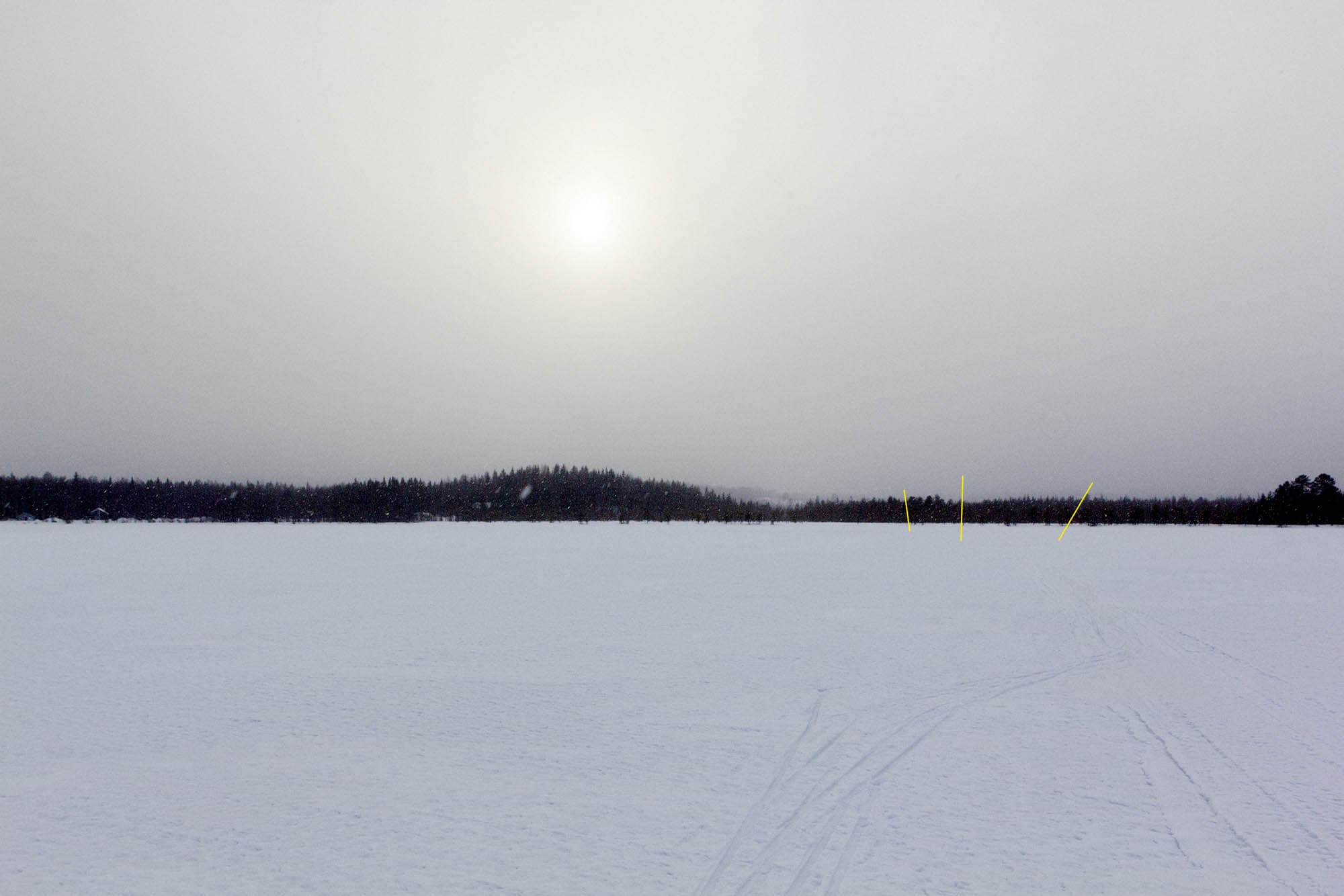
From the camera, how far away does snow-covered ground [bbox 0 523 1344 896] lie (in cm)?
497

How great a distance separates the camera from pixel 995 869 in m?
4.92

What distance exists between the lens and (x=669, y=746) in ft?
24.3

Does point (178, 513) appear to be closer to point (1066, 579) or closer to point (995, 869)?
point (1066, 579)

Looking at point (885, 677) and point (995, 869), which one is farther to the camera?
point (885, 677)

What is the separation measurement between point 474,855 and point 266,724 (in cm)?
418

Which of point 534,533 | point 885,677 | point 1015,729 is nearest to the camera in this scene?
point 1015,729

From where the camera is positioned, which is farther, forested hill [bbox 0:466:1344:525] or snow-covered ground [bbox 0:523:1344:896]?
forested hill [bbox 0:466:1344:525]

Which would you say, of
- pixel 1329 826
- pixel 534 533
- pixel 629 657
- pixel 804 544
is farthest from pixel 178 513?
pixel 1329 826

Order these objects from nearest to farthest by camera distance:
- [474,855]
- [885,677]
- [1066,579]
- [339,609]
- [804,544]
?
[474,855] → [885,677] → [339,609] → [1066,579] → [804,544]

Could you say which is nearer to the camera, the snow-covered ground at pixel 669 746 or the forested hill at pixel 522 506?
the snow-covered ground at pixel 669 746

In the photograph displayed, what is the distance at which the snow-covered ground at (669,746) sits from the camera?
4.97m

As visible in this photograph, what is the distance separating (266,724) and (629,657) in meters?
5.09

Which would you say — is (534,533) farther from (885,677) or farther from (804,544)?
(885,677)

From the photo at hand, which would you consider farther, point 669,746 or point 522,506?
point 522,506
